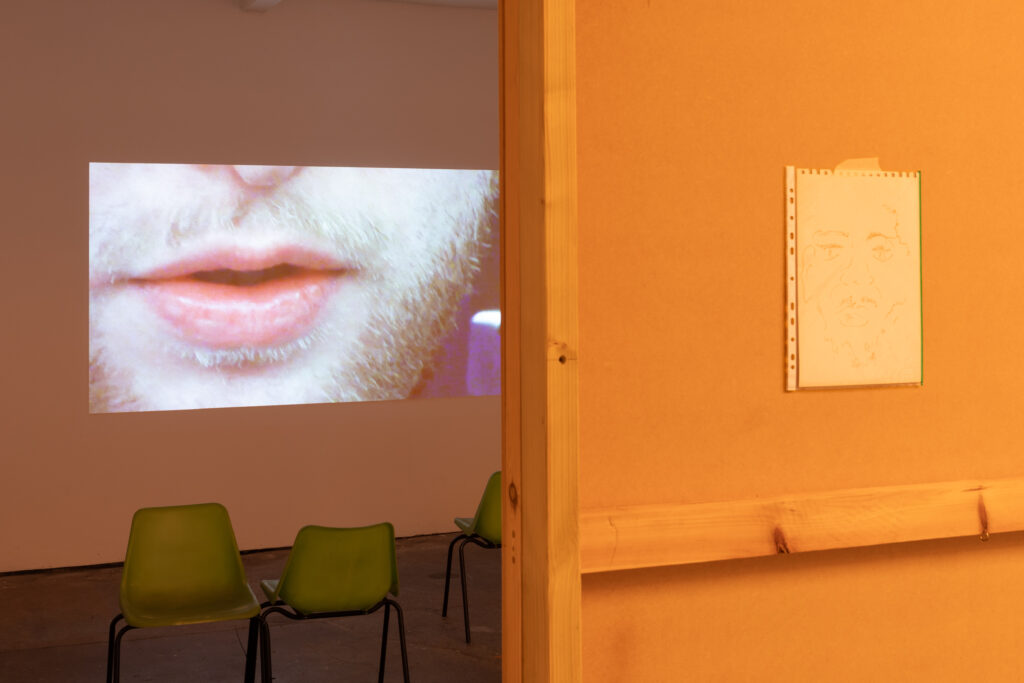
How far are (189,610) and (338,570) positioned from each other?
0.49 m

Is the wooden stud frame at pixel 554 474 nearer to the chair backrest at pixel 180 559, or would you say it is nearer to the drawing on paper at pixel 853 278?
the drawing on paper at pixel 853 278

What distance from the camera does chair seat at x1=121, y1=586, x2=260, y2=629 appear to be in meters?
3.31

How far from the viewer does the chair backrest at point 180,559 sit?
3.51m

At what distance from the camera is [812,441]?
1922 mm

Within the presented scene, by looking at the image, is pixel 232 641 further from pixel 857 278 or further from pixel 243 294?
pixel 857 278

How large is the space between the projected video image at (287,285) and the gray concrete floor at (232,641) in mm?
1165

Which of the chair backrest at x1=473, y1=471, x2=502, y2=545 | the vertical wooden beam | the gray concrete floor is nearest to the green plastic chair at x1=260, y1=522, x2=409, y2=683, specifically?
the gray concrete floor

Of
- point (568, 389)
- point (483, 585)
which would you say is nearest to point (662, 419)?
point (568, 389)

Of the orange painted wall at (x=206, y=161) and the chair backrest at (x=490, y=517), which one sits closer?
the chair backrest at (x=490, y=517)

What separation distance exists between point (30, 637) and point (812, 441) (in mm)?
3849

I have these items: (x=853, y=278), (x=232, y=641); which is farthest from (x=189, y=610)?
(x=853, y=278)

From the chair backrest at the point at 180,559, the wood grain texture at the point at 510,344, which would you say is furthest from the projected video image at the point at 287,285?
the wood grain texture at the point at 510,344

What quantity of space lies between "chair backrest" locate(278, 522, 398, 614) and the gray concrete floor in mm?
684

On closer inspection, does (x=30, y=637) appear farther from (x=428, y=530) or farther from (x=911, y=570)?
(x=911, y=570)
